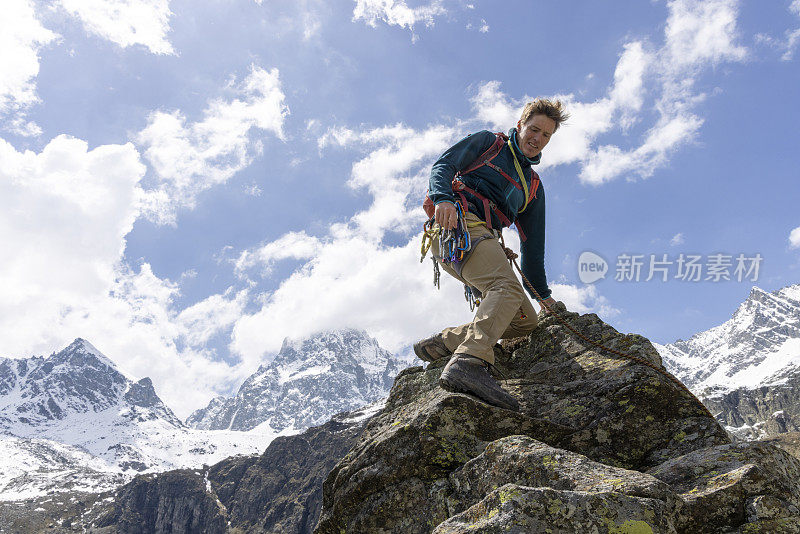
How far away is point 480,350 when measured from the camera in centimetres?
644

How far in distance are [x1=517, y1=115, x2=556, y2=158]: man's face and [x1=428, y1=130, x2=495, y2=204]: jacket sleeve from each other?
491 mm

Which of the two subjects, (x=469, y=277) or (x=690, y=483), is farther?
(x=469, y=277)

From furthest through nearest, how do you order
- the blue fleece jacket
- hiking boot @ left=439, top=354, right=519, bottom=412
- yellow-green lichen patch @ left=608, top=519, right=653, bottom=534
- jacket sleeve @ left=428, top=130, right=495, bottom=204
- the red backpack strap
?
1. the red backpack strap
2. the blue fleece jacket
3. jacket sleeve @ left=428, top=130, right=495, bottom=204
4. hiking boot @ left=439, top=354, right=519, bottom=412
5. yellow-green lichen patch @ left=608, top=519, right=653, bottom=534

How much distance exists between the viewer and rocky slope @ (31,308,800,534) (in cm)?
354

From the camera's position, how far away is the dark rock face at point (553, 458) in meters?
3.51

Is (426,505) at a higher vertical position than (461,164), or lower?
lower

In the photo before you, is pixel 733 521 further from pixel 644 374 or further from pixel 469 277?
pixel 469 277

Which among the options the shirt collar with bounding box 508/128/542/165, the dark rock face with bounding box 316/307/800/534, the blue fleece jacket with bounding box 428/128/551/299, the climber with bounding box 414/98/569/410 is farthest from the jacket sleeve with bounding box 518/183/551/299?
the dark rock face with bounding box 316/307/800/534

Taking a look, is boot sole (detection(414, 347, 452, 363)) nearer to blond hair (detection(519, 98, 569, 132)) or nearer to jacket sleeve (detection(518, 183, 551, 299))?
jacket sleeve (detection(518, 183, 551, 299))

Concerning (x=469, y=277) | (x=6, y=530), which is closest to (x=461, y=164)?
(x=469, y=277)

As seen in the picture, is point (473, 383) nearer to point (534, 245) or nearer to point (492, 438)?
point (492, 438)

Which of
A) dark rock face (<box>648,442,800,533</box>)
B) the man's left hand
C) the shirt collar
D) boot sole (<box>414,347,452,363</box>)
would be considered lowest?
dark rock face (<box>648,442,800,533</box>)

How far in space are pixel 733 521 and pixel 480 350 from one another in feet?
10.1

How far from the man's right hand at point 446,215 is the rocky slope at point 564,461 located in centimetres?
222
